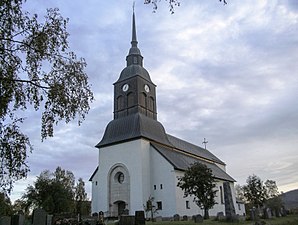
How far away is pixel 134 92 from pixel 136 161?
31.6 feet

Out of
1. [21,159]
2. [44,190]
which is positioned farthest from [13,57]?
[44,190]

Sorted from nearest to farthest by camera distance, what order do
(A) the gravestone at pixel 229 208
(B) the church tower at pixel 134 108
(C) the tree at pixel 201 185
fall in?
1. (A) the gravestone at pixel 229 208
2. (C) the tree at pixel 201 185
3. (B) the church tower at pixel 134 108

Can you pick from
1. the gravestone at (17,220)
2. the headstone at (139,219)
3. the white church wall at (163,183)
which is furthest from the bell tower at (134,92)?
the gravestone at (17,220)

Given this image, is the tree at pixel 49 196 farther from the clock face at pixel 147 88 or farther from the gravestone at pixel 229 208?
the gravestone at pixel 229 208

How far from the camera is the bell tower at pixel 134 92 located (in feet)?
138

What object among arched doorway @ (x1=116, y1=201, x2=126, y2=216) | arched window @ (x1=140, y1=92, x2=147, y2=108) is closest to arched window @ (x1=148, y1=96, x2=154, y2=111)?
arched window @ (x1=140, y1=92, x2=147, y2=108)

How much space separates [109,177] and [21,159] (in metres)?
32.7

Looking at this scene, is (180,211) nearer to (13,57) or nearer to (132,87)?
(132,87)

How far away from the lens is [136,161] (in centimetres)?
3781

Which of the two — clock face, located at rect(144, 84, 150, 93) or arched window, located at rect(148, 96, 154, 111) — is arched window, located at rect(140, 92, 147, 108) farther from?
arched window, located at rect(148, 96, 154, 111)

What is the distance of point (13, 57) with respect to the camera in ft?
27.1

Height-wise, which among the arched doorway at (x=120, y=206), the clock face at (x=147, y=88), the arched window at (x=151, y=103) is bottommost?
the arched doorway at (x=120, y=206)

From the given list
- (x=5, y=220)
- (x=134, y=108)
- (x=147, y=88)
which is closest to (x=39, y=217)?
(x=5, y=220)

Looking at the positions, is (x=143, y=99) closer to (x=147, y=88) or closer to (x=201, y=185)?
(x=147, y=88)
